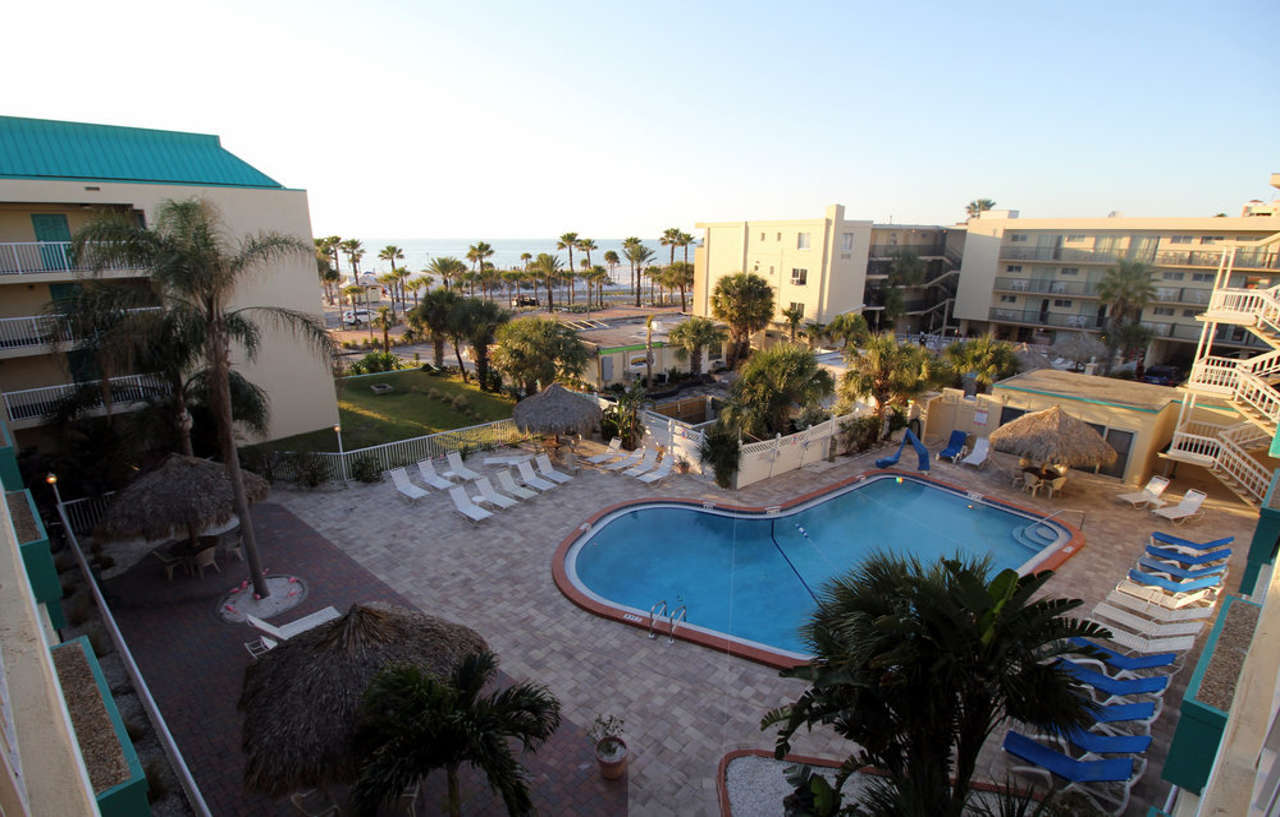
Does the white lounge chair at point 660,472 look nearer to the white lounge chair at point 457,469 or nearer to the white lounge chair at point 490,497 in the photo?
the white lounge chair at point 490,497

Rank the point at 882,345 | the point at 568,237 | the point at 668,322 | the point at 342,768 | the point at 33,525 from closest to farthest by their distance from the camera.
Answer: the point at 342,768, the point at 33,525, the point at 882,345, the point at 668,322, the point at 568,237

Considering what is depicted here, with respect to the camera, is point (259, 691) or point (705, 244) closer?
point (259, 691)

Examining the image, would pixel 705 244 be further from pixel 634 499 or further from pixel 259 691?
pixel 259 691

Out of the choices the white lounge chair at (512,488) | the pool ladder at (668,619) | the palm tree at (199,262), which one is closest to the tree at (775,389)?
the white lounge chair at (512,488)

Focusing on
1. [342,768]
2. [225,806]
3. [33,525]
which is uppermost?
[33,525]

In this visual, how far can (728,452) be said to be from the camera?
56.0 ft

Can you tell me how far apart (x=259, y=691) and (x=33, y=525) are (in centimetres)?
375

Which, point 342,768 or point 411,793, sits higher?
point 342,768

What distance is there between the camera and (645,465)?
718 inches

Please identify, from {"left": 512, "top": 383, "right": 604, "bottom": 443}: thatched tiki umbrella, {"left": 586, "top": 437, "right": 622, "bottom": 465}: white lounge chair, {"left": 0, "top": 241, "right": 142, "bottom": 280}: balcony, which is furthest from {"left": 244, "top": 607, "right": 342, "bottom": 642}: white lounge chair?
{"left": 0, "top": 241, "right": 142, "bottom": 280}: balcony

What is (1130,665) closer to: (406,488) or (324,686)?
(324,686)

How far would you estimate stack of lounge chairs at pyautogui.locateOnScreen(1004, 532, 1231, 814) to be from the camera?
7.64 meters

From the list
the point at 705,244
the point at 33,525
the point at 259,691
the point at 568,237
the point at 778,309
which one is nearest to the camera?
the point at 259,691

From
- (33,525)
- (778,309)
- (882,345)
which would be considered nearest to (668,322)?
(778,309)
